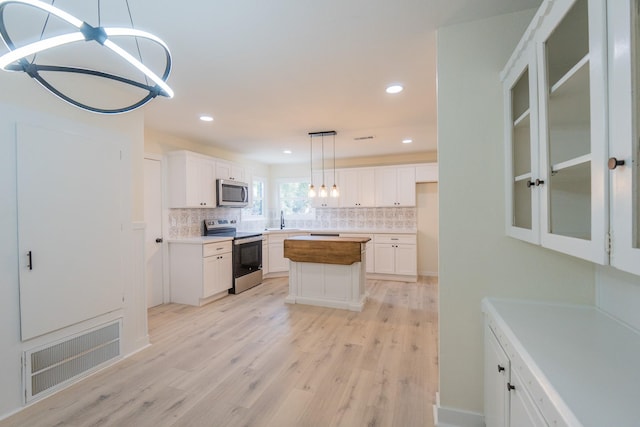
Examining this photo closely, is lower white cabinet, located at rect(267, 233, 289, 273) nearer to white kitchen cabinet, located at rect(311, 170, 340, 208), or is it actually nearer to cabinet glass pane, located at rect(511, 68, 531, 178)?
white kitchen cabinet, located at rect(311, 170, 340, 208)

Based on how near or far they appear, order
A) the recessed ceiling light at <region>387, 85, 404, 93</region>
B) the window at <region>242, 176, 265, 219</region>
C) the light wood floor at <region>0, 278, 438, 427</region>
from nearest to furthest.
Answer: the light wood floor at <region>0, 278, 438, 427</region> → the recessed ceiling light at <region>387, 85, 404, 93</region> → the window at <region>242, 176, 265, 219</region>

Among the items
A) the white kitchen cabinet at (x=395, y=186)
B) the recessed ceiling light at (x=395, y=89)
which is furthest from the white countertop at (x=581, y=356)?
the white kitchen cabinet at (x=395, y=186)

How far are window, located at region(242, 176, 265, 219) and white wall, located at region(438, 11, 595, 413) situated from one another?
4.90 metres

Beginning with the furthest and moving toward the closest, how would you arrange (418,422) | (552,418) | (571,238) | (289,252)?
(289,252), (418,422), (571,238), (552,418)

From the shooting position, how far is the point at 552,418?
2.73ft

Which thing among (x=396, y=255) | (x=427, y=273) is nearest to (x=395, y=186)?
(x=396, y=255)

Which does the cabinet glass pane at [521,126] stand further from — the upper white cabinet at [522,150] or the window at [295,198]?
the window at [295,198]

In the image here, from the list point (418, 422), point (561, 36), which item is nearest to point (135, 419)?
point (418, 422)

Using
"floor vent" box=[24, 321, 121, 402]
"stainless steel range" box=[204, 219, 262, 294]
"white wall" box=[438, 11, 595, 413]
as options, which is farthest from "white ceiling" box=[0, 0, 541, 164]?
"floor vent" box=[24, 321, 121, 402]

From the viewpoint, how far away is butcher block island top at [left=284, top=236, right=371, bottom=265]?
12.6ft

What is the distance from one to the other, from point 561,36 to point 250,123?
322 centimetres

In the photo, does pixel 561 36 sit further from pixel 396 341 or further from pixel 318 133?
pixel 318 133

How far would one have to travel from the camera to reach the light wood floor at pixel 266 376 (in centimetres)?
190

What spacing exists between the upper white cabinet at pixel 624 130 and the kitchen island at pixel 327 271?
3045 millimetres
